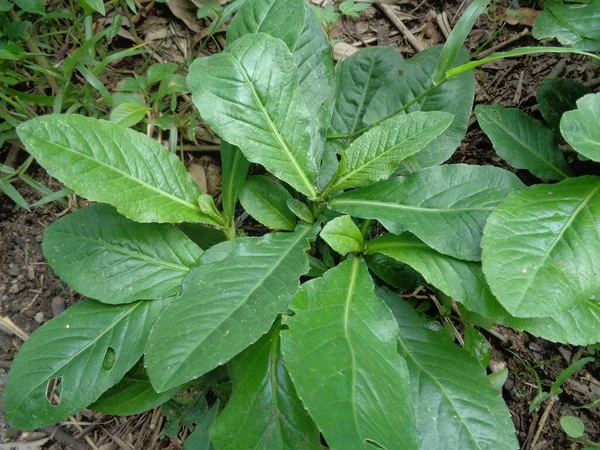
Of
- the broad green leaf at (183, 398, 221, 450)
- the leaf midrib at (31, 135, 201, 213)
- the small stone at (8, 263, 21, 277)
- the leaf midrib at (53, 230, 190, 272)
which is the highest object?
the leaf midrib at (31, 135, 201, 213)

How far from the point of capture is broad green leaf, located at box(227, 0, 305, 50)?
1585 millimetres

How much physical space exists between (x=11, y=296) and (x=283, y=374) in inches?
52.7

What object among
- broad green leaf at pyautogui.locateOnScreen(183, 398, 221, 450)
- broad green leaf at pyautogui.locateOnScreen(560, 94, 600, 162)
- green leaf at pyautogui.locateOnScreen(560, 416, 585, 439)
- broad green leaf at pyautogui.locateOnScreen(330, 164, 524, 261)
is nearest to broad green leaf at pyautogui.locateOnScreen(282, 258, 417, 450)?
broad green leaf at pyautogui.locateOnScreen(330, 164, 524, 261)

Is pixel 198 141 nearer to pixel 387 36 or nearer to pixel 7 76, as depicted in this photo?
pixel 7 76

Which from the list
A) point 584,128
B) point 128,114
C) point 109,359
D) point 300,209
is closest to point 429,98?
point 584,128

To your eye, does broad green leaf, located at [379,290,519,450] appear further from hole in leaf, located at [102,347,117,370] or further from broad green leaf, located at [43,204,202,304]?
hole in leaf, located at [102,347,117,370]

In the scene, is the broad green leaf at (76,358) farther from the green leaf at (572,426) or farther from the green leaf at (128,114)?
the green leaf at (572,426)

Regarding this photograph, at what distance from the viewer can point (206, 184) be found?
208 centimetres

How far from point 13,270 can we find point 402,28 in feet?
6.77

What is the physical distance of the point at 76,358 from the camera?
59.2 inches

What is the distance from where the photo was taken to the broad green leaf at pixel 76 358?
1.47 metres

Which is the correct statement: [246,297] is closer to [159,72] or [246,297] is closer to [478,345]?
[478,345]

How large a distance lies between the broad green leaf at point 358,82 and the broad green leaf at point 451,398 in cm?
82

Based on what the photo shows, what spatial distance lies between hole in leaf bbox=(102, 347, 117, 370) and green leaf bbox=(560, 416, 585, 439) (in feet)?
5.34
